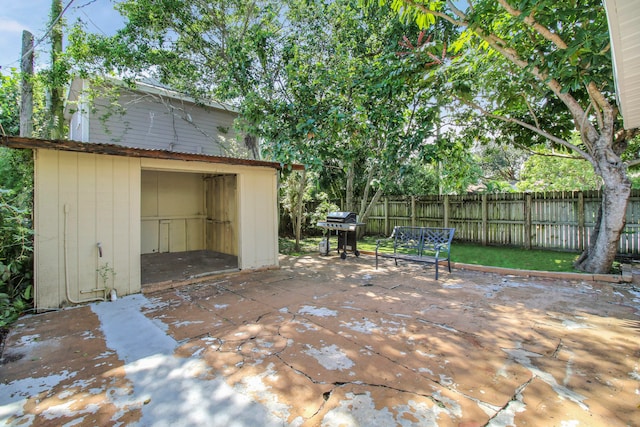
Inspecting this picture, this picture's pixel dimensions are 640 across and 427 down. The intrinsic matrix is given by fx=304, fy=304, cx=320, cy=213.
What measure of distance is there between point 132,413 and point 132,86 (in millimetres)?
9167

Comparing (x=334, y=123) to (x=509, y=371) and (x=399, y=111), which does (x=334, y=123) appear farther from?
(x=509, y=371)

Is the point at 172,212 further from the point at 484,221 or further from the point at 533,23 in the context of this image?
the point at 484,221

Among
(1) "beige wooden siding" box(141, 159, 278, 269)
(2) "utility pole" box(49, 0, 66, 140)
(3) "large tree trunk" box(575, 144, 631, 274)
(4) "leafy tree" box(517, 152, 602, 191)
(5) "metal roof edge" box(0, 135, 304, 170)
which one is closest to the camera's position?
(5) "metal roof edge" box(0, 135, 304, 170)

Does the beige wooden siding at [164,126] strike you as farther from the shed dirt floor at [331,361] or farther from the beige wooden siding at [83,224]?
the shed dirt floor at [331,361]

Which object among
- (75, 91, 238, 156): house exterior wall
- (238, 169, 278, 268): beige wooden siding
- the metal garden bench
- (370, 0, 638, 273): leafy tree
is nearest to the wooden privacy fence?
(370, 0, 638, 273): leafy tree

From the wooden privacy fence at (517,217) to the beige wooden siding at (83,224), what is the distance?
8935 mm

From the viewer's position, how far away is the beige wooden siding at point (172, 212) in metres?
8.29

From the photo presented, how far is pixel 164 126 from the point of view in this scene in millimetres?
9695

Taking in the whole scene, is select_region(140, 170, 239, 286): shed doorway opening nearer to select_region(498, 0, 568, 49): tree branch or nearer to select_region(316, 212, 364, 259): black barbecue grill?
select_region(316, 212, 364, 259): black barbecue grill

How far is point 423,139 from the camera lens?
264 inches

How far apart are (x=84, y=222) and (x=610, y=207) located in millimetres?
8755

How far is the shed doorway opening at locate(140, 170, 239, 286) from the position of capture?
807 centimetres

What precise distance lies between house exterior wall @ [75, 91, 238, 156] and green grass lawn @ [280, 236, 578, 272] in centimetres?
448

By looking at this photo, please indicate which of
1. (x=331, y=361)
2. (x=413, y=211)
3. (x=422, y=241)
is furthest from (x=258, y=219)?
(x=413, y=211)
